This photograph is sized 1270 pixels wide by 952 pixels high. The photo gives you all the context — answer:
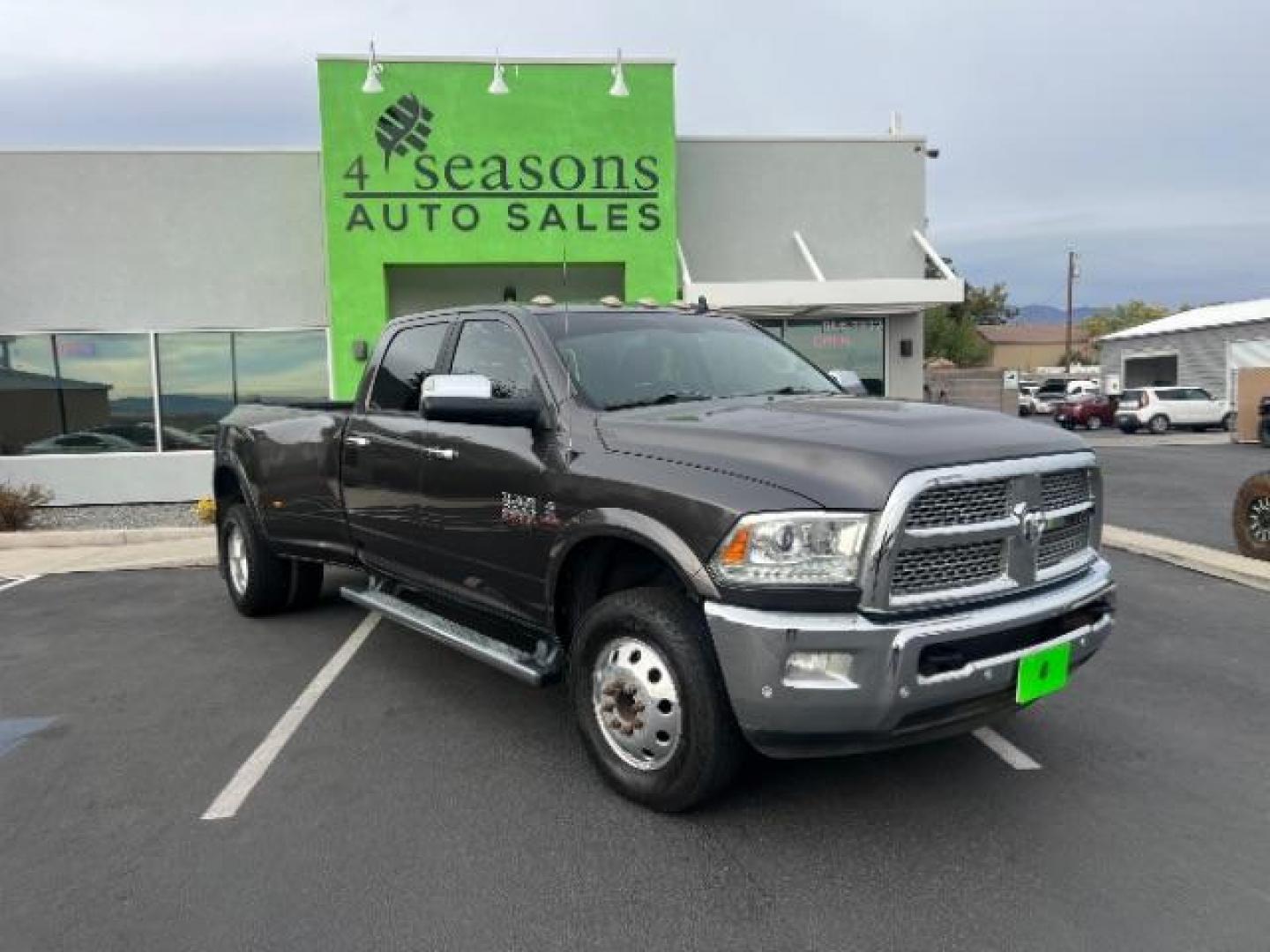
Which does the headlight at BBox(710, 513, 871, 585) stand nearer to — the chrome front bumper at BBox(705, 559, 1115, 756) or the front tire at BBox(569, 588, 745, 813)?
the chrome front bumper at BBox(705, 559, 1115, 756)

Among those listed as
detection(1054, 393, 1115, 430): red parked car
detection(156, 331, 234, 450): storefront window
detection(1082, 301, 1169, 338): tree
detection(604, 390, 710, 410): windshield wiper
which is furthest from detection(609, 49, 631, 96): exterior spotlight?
detection(1082, 301, 1169, 338): tree

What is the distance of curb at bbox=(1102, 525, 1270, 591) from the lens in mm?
7664

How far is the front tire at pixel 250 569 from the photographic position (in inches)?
265

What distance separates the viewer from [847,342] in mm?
16156

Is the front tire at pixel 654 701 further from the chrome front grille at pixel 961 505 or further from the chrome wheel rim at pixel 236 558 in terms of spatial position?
the chrome wheel rim at pixel 236 558

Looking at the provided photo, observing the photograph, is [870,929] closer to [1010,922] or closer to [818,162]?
[1010,922]

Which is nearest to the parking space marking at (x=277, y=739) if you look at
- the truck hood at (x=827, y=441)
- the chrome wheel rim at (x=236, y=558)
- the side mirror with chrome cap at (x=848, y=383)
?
the chrome wheel rim at (x=236, y=558)

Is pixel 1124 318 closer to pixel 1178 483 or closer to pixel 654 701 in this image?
pixel 1178 483

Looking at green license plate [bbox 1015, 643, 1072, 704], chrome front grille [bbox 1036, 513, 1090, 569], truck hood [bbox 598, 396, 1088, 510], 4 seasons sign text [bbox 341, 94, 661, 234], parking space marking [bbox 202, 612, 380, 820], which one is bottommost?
parking space marking [bbox 202, 612, 380, 820]

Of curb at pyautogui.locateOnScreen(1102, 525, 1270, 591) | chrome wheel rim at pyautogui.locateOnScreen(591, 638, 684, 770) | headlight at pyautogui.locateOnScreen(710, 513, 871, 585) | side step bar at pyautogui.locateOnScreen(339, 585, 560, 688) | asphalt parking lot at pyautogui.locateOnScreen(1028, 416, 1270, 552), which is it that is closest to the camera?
headlight at pyautogui.locateOnScreen(710, 513, 871, 585)

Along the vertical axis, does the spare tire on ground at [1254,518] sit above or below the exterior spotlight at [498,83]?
below

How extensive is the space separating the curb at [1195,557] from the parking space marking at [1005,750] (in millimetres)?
4436

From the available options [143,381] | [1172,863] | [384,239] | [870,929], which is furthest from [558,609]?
[143,381]

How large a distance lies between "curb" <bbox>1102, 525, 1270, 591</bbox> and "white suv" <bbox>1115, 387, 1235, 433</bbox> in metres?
24.6
